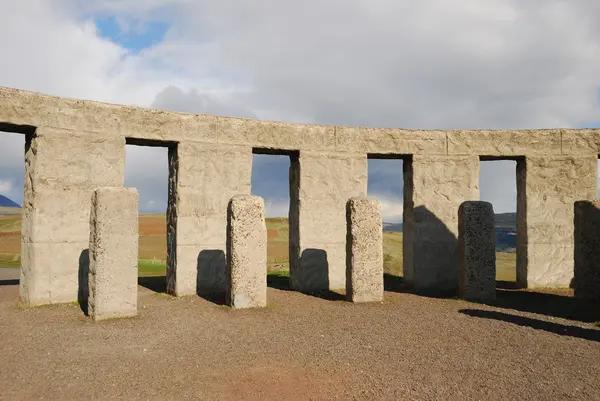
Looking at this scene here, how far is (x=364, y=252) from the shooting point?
8.96 meters

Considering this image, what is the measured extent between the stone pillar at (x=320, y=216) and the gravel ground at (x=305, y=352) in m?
1.96

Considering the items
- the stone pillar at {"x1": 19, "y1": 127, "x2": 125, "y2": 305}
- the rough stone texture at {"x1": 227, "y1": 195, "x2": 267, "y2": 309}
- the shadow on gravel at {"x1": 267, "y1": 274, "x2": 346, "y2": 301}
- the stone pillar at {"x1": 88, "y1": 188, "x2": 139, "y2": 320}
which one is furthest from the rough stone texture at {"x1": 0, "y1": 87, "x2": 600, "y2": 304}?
the stone pillar at {"x1": 88, "y1": 188, "x2": 139, "y2": 320}

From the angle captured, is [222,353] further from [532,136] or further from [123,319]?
[532,136]

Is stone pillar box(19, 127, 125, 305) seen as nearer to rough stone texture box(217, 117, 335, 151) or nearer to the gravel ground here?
the gravel ground

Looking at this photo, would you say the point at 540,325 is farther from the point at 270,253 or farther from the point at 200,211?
the point at 270,253

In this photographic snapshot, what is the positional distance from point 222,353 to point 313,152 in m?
6.03

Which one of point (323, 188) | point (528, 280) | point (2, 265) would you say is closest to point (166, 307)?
point (323, 188)

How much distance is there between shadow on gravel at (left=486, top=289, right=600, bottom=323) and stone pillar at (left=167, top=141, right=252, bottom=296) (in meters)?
5.59

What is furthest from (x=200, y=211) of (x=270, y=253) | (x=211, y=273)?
(x=270, y=253)

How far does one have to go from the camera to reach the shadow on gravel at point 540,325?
675cm

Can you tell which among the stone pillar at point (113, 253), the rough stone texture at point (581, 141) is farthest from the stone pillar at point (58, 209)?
the rough stone texture at point (581, 141)

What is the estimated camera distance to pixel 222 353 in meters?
5.78

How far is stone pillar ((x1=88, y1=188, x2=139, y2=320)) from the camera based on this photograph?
7.33m

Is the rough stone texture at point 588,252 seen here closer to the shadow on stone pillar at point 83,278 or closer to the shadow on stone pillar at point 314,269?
the shadow on stone pillar at point 314,269
